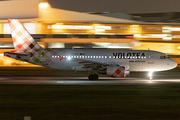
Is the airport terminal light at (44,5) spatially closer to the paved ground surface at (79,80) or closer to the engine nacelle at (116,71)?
the paved ground surface at (79,80)

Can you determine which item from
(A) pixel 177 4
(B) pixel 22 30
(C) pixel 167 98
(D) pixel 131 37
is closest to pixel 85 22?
(D) pixel 131 37

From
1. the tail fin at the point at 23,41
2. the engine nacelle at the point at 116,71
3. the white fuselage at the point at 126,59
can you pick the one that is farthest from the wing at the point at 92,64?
the tail fin at the point at 23,41

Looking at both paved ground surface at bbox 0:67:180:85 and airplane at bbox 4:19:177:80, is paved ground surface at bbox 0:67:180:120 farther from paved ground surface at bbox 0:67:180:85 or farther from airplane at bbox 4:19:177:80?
airplane at bbox 4:19:177:80

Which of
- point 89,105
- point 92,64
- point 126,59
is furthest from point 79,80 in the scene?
point 89,105

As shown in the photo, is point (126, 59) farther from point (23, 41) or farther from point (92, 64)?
point (23, 41)

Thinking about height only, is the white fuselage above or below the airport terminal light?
below

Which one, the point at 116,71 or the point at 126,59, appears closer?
the point at 116,71

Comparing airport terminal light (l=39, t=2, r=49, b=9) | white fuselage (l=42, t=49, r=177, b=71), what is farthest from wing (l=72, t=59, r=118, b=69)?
airport terminal light (l=39, t=2, r=49, b=9)

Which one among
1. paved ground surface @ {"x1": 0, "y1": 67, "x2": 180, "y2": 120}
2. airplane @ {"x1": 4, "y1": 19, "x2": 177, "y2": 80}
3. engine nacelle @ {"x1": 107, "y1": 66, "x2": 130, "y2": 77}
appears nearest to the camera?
paved ground surface @ {"x1": 0, "y1": 67, "x2": 180, "y2": 120}

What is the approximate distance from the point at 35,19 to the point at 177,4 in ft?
129

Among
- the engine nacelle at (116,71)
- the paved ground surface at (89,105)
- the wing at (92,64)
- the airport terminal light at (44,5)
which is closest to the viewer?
the paved ground surface at (89,105)

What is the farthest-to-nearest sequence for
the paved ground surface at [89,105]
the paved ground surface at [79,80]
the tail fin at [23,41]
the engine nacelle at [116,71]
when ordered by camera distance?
the tail fin at [23,41] < the engine nacelle at [116,71] < the paved ground surface at [79,80] < the paved ground surface at [89,105]

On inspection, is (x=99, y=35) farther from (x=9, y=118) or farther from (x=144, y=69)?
(x=9, y=118)

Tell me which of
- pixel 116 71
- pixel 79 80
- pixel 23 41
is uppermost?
pixel 23 41
